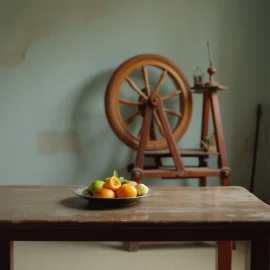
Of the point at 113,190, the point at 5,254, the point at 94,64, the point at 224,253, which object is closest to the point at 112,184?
the point at 113,190

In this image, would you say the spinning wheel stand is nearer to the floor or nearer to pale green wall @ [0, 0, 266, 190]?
the floor

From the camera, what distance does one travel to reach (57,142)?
145 inches

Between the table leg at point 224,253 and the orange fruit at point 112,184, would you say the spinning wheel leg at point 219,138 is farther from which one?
the orange fruit at point 112,184

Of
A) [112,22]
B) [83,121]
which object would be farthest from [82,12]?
[83,121]

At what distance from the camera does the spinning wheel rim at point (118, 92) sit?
3.28m

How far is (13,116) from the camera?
3.64 m

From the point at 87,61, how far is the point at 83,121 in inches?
20.2

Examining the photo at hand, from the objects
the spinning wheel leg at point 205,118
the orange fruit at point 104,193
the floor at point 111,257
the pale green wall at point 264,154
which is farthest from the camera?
the pale green wall at point 264,154

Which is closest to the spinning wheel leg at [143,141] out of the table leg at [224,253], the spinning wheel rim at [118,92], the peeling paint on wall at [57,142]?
the spinning wheel rim at [118,92]

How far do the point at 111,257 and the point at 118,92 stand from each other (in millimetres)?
1217

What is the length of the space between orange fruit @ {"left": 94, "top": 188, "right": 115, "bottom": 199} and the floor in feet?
3.66

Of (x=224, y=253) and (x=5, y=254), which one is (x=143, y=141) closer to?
(x=224, y=253)

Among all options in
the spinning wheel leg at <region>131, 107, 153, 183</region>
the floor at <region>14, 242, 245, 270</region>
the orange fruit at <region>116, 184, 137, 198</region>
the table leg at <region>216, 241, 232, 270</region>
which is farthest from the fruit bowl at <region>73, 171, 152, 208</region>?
the spinning wheel leg at <region>131, 107, 153, 183</region>

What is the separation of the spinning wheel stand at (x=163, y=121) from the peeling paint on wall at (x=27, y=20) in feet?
2.53
